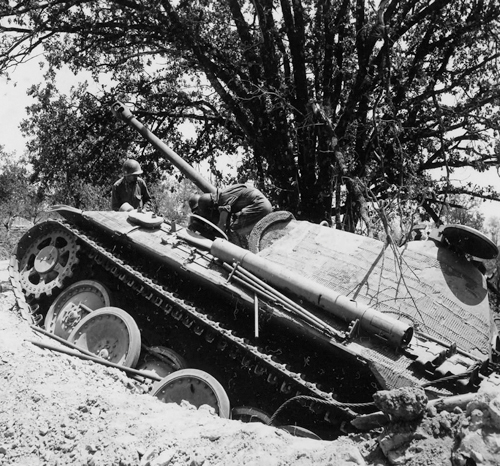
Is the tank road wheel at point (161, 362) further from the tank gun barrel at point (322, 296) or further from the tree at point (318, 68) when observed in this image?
the tree at point (318, 68)

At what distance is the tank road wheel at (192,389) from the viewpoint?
547 centimetres

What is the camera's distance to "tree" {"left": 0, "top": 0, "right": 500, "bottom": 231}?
1273cm

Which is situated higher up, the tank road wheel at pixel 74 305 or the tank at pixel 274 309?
the tank at pixel 274 309

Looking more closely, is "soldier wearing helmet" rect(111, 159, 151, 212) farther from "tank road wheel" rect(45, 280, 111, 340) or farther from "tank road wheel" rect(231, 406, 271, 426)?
"tank road wheel" rect(231, 406, 271, 426)

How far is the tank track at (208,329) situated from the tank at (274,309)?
0.02 meters

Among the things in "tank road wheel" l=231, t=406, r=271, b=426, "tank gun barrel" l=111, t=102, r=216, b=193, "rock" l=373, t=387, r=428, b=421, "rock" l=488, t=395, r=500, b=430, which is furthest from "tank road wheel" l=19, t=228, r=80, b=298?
"rock" l=488, t=395, r=500, b=430

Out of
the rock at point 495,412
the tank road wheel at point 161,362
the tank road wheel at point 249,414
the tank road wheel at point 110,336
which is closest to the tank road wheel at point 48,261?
the tank road wheel at point 110,336

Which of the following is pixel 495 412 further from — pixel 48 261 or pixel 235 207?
pixel 48 261

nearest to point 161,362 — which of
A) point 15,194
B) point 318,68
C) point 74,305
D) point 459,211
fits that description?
point 74,305

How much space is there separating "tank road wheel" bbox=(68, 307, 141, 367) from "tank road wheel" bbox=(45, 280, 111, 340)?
0.56m

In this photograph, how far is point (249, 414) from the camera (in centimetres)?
570

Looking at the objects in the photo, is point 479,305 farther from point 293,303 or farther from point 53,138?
point 53,138

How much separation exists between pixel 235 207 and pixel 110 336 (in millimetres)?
2473

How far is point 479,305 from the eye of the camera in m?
5.87
